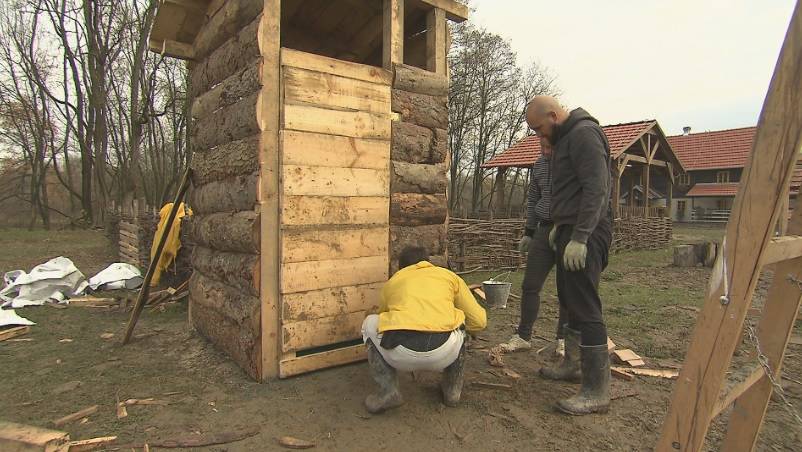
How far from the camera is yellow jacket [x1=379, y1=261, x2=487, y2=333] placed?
285 centimetres

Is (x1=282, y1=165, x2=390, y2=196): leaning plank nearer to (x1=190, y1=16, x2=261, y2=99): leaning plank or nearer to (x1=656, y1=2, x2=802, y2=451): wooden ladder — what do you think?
(x1=190, y1=16, x2=261, y2=99): leaning plank

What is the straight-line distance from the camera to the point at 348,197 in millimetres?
3881

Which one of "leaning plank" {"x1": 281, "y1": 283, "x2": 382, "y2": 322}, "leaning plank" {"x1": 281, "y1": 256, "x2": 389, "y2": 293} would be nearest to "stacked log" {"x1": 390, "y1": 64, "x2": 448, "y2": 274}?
"leaning plank" {"x1": 281, "y1": 256, "x2": 389, "y2": 293}

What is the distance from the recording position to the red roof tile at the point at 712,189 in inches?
1108

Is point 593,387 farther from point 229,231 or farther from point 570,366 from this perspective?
point 229,231

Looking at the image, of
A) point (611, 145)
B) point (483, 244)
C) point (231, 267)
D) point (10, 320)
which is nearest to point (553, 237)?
point (231, 267)

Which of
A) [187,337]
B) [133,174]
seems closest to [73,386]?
[187,337]

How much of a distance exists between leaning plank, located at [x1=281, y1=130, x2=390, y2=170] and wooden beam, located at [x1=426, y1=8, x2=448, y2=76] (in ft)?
3.20

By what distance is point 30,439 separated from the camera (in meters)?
2.49

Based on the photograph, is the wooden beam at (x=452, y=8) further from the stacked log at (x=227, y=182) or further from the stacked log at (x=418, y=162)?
the stacked log at (x=227, y=182)

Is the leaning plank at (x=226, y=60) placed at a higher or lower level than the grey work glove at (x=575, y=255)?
higher

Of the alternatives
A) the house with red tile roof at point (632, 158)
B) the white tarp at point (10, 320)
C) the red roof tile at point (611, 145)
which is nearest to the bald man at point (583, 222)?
the white tarp at point (10, 320)

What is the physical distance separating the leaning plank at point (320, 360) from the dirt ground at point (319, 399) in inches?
3.0

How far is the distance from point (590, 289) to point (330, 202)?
2080 mm
